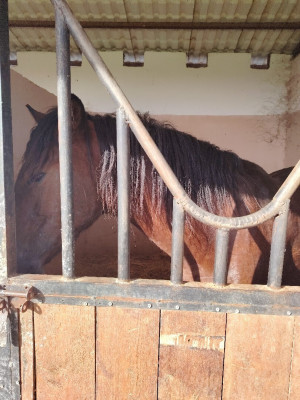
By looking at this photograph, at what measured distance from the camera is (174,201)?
3.11ft

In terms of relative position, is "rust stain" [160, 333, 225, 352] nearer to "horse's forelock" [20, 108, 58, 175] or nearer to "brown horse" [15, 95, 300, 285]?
"brown horse" [15, 95, 300, 285]

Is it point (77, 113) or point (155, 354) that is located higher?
point (77, 113)

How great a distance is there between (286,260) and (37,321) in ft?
3.82

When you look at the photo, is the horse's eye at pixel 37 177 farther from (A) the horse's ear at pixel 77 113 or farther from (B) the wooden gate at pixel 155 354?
(B) the wooden gate at pixel 155 354

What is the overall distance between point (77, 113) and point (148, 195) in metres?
0.46

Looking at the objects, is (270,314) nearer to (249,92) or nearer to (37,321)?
(37,321)

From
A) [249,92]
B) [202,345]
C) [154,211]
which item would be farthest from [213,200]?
[249,92]

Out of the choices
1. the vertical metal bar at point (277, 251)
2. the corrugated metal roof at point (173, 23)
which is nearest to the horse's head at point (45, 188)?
the vertical metal bar at point (277, 251)

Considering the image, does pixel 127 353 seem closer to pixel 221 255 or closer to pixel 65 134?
pixel 221 255

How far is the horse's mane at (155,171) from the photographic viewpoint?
1338mm

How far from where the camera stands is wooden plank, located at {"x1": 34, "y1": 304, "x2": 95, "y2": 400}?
100 centimetres

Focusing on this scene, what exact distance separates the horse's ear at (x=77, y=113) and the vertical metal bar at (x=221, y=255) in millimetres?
780

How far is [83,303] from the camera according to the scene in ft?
3.21

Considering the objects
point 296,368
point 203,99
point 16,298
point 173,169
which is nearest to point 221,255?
point 296,368
